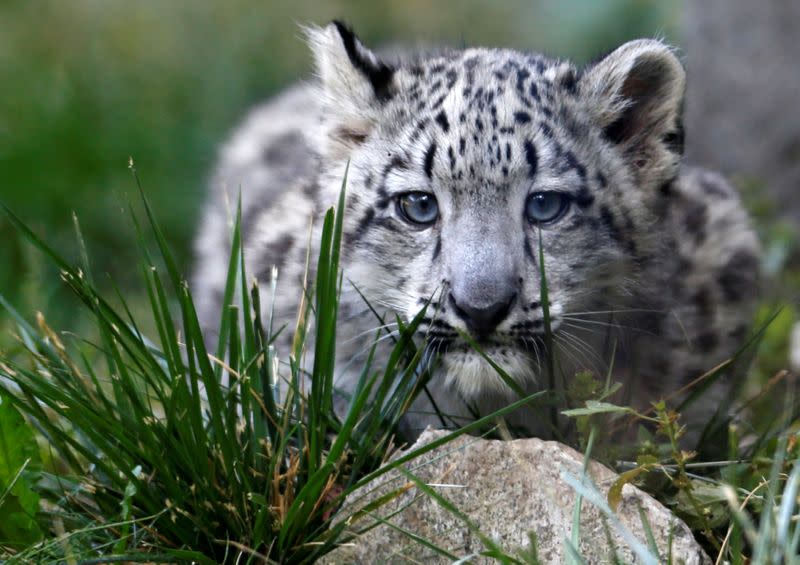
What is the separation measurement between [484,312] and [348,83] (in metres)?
1.28

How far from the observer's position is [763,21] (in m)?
7.90

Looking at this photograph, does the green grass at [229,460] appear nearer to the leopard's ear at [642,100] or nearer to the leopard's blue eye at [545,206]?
the leopard's blue eye at [545,206]

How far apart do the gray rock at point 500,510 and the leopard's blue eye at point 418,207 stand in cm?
85

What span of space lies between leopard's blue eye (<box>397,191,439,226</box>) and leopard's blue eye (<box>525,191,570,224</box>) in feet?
1.10

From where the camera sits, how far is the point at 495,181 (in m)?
3.90

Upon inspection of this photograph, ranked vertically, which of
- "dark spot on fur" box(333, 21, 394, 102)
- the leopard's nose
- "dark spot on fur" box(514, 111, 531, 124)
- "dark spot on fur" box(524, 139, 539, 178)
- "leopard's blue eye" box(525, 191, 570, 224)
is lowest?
the leopard's nose

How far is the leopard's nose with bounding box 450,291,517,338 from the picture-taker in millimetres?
3666

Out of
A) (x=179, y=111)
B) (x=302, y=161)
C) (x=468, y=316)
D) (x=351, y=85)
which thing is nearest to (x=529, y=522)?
(x=468, y=316)

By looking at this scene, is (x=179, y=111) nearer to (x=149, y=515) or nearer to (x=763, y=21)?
(x=763, y=21)

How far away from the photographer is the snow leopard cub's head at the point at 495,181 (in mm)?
3799

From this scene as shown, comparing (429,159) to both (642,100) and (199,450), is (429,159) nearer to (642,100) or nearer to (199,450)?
(642,100)

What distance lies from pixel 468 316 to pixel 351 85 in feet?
4.05

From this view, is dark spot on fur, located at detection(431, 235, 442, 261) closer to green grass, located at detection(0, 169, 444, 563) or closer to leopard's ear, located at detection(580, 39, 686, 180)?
green grass, located at detection(0, 169, 444, 563)

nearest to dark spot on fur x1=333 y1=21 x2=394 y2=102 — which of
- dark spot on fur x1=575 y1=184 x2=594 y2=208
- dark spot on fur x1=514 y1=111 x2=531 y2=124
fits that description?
dark spot on fur x1=514 y1=111 x2=531 y2=124
